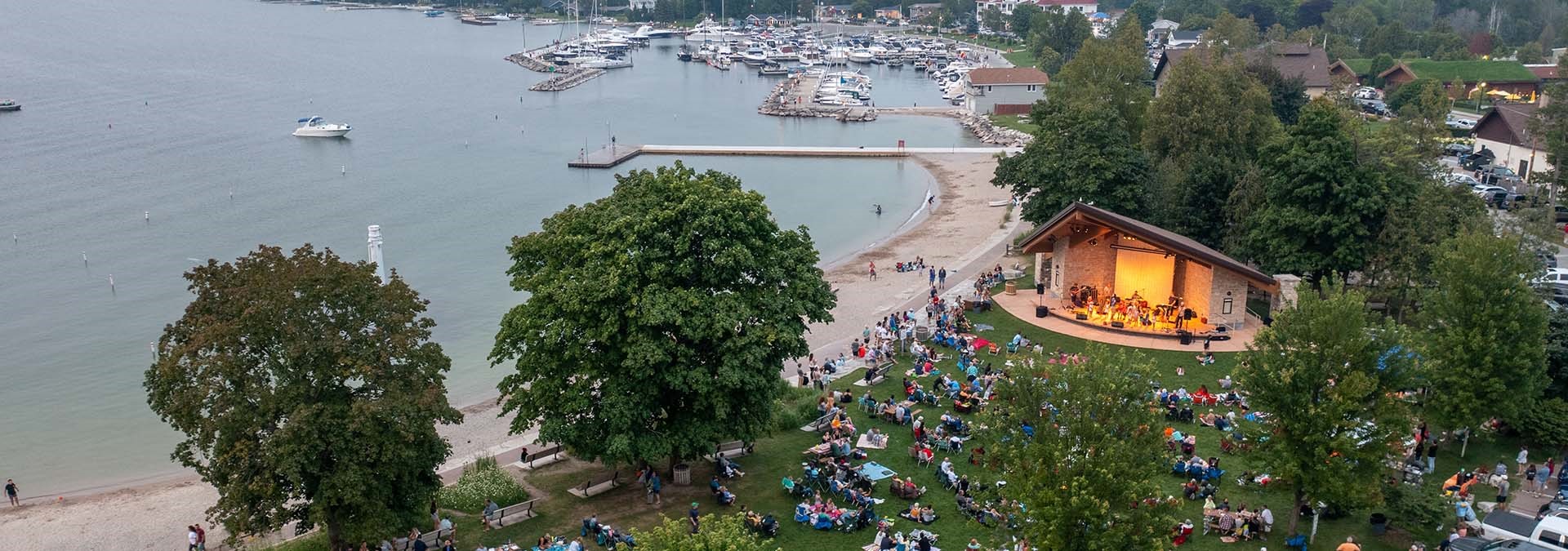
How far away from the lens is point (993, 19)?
606 ft

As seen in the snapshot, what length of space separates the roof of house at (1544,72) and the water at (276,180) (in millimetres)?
46839

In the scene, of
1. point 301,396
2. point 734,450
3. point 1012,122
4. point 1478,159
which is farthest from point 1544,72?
point 301,396

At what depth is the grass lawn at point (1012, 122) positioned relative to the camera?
9900 centimetres

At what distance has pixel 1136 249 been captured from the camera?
39406 millimetres

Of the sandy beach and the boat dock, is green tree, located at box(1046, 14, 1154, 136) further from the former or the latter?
the boat dock

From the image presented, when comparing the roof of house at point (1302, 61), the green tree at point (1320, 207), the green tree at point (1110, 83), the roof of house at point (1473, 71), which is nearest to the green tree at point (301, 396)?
the green tree at point (1320, 207)

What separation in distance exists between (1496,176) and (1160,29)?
Result: 110 meters

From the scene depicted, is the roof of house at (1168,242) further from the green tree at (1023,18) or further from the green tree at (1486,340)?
the green tree at (1023,18)

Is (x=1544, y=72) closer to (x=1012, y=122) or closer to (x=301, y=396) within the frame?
(x=1012, y=122)

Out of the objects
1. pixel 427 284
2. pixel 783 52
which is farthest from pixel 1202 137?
pixel 783 52

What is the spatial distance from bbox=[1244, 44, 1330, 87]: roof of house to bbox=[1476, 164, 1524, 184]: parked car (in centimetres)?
2572

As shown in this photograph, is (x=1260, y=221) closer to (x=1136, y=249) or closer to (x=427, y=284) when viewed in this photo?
(x=1136, y=249)

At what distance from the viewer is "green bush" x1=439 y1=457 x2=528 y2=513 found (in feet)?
88.5

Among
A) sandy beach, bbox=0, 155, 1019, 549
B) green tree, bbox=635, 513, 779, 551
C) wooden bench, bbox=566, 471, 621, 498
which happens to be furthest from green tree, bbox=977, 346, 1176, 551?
sandy beach, bbox=0, 155, 1019, 549
